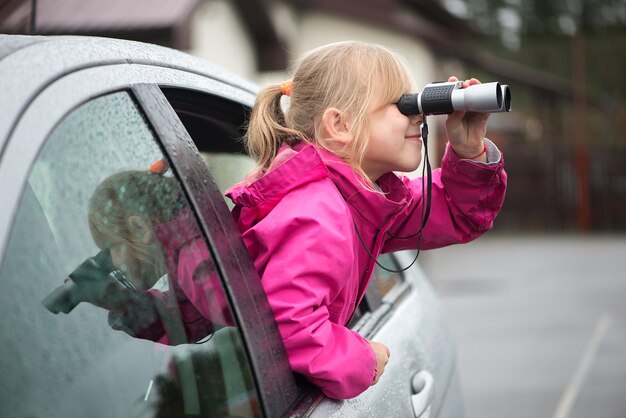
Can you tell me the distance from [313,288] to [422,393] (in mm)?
715

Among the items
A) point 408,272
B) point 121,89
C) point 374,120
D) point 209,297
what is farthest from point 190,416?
point 408,272

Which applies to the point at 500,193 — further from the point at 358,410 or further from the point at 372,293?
the point at 358,410

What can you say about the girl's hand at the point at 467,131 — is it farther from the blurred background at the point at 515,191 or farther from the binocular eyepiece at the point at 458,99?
the blurred background at the point at 515,191

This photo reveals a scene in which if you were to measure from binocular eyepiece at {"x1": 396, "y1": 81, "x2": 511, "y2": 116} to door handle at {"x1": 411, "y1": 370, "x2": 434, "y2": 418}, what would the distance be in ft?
2.30

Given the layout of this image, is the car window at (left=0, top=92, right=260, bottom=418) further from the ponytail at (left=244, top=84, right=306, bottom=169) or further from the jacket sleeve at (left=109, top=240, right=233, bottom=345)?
the ponytail at (left=244, top=84, right=306, bottom=169)

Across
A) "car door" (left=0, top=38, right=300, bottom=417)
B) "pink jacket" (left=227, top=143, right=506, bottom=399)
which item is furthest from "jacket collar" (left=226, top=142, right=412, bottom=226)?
"car door" (left=0, top=38, right=300, bottom=417)

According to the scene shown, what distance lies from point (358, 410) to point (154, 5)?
9018mm

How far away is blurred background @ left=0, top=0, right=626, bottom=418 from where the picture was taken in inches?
266

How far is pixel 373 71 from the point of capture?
1980 millimetres

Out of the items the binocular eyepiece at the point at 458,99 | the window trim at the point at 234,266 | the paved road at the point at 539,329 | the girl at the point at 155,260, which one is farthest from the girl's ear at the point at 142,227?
the paved road at the point at 539,329

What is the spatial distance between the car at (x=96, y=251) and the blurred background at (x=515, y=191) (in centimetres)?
66

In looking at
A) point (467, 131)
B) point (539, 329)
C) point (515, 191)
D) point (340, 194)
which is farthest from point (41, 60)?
point (515, 191)

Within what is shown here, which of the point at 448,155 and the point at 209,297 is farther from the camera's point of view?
the point at 448,155

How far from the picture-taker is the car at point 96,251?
3.94 feet
